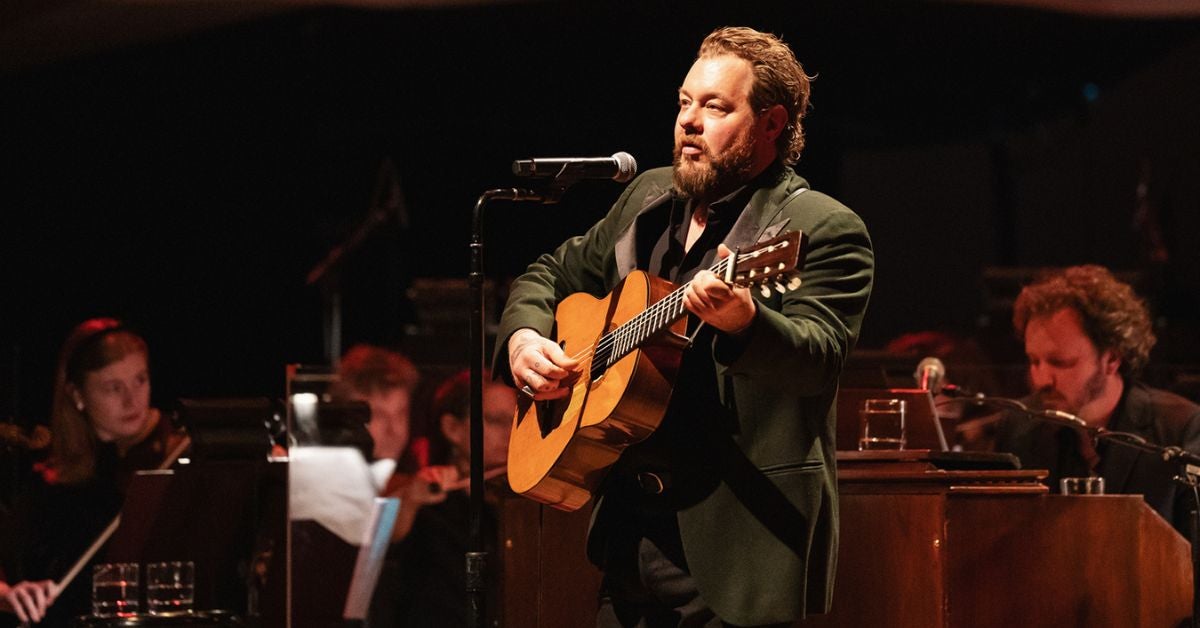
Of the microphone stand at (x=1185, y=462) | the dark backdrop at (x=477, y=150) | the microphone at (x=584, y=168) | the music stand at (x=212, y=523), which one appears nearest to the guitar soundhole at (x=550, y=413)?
the microphone at (x=584, y=168)

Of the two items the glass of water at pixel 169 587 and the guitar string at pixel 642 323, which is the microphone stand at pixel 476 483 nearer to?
the guitar string at pixel 642 323

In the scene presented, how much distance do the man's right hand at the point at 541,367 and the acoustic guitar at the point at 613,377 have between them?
3 cm

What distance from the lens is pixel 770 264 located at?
261 centimetres

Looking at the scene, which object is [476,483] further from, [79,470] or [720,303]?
[79,470]

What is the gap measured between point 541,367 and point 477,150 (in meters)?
8.02

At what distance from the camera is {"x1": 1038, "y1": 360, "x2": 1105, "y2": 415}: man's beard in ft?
16.7

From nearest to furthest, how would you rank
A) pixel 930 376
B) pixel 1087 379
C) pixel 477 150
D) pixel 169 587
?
pixel 930 376 < pixel 169 587 < pixel 1087 379 < pixel 477 150

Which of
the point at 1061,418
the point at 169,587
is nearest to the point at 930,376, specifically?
the point at 1061,418

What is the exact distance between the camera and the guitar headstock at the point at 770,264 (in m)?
2.56

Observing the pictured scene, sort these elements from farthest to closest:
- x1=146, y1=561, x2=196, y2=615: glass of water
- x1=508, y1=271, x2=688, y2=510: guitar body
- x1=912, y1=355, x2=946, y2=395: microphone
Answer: x1=146, y1=561, x2=196, y2=615: glass of water
x1=912, y1=355, x2=946, y2=395: microphone
x1=508, y1=271, x2=688, y2=510: guitar body

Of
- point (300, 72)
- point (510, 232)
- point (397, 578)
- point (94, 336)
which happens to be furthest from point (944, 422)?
point (300, 72)

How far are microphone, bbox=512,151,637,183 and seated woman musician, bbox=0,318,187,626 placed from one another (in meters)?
2.38

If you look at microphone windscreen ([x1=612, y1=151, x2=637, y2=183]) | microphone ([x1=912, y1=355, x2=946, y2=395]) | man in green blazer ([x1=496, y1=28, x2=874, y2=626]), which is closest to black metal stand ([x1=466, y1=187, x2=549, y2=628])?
man in green blazer ([x1=496, y1=28, x2=874, y2=626])

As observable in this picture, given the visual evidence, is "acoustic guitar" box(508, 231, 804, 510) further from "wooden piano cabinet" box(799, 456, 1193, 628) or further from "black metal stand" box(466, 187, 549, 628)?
"wooden piano cabinet" box(799, 456, 1193, 628)
